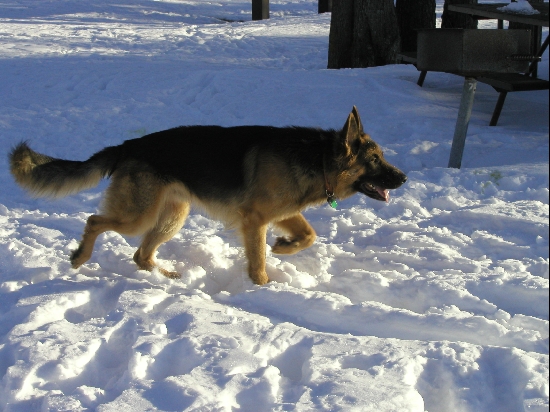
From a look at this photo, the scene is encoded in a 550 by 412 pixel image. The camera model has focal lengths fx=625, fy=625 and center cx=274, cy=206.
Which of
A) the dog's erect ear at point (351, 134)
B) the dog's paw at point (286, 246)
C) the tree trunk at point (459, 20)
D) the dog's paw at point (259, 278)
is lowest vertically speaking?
the dog's paw at point (259, 278)

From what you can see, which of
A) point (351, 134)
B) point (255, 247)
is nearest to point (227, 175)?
point (255, 247)

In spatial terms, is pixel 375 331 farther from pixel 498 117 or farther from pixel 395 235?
pixel 498 117

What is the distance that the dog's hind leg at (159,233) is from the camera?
5.39m

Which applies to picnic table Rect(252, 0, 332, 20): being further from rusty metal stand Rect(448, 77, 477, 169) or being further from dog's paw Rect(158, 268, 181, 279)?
dog's paw Rect(158, 268, 181, 279)

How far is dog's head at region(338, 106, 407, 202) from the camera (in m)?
4.98

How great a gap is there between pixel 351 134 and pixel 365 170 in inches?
13.5

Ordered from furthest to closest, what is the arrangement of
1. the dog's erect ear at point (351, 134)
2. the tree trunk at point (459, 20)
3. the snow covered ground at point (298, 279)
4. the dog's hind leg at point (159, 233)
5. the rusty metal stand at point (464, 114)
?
the tree trunk at point (459, 20)
the rusty metal stand at point (464, 114)
the dog's hind leg at point (159, 233)
the dog's erect ear at point (351, 134)
the snow covered ground at point (298, 279)

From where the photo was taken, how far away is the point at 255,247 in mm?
5125

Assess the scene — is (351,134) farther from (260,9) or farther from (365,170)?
(260,9)

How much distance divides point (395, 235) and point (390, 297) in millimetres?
1287

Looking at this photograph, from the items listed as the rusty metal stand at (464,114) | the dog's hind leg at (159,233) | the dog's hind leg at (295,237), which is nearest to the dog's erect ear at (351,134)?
the dog's hind leg at (295,237)

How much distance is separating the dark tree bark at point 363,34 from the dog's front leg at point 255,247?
7.67 m

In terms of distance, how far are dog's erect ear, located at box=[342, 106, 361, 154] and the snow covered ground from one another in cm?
103

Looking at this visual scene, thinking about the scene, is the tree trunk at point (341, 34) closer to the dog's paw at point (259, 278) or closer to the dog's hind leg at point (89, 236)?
the dog's paw at point (259, 278)
